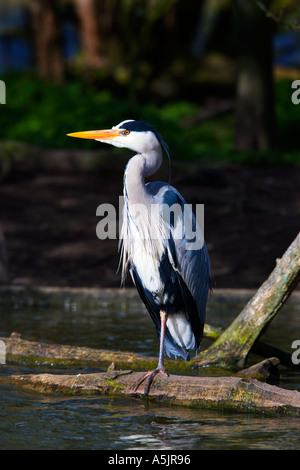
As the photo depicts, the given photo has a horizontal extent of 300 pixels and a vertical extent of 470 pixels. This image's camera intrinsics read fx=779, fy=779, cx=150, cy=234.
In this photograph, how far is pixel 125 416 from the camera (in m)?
4.44

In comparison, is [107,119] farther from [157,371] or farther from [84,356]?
[157,371]

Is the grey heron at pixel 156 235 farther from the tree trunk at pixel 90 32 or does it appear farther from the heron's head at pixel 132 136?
the tree trunk at pixel 90 32

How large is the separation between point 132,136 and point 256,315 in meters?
1.45

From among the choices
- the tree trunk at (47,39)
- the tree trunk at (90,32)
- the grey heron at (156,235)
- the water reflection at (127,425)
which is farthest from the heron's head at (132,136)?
the tree trunk at (90,32)

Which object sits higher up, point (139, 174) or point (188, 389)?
point (139, 174)

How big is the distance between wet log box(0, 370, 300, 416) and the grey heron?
42cm

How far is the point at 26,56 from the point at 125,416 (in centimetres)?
2225

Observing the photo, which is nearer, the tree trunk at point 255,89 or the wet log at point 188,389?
the wet log at point 188,389

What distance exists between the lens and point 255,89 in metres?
13.3

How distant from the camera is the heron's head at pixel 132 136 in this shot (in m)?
5.12

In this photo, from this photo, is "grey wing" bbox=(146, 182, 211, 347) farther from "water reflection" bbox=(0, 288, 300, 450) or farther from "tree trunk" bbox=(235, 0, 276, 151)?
"tree trunk" bbox=(235, 0, 276, 151)

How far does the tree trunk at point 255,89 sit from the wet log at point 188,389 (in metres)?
9.23

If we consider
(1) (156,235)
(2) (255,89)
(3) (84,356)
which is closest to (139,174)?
(1) (156,235)
